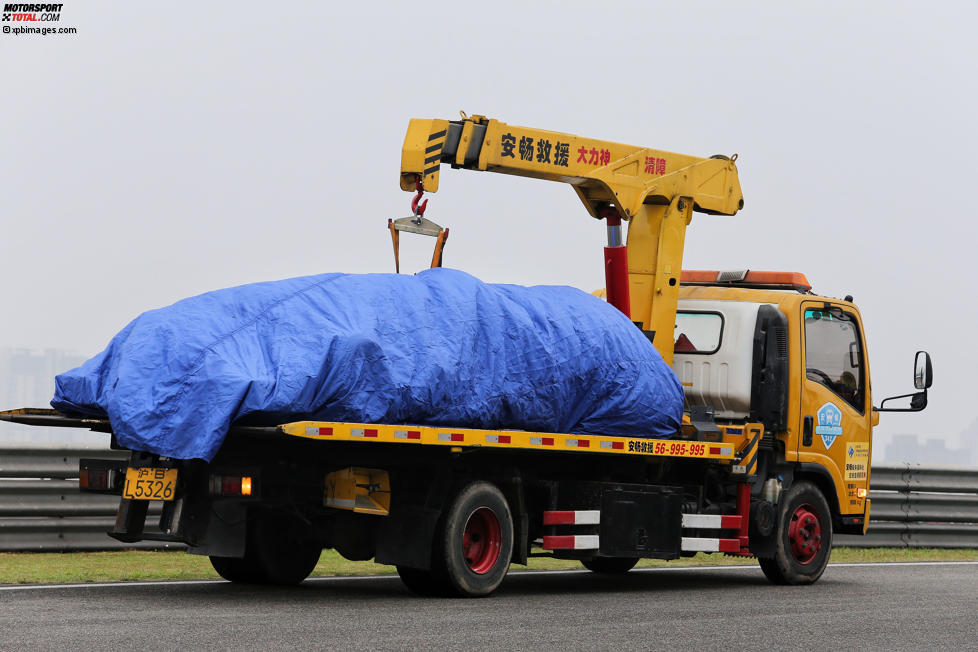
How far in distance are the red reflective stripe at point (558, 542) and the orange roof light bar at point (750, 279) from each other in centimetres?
412

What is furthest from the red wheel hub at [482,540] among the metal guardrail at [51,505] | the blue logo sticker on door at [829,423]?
the metal guardrail at [51,505]

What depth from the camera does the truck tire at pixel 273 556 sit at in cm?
1209

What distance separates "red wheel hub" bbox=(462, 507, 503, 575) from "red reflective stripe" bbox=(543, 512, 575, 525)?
2.43 feet

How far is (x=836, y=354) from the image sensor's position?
14.9m

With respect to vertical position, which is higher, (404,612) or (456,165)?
(456,165)

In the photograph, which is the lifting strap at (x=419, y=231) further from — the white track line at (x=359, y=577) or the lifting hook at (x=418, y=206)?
the white track line at (x=359, y=577)

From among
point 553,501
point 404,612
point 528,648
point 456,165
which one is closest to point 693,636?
point 528,648

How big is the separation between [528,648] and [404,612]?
1.78 metres

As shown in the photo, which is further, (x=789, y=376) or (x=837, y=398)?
(x=837, y=398)

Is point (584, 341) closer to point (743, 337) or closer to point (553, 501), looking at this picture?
point (553, 501)

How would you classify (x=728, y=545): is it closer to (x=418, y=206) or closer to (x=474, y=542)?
(x=474, y=542)

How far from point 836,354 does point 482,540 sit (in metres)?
4.79

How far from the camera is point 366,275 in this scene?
11766mm

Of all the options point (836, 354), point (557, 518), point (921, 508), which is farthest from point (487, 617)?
point (921, 508)
